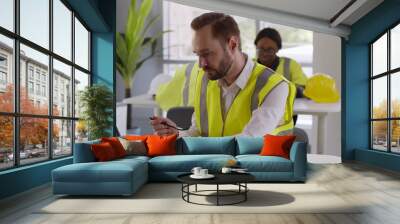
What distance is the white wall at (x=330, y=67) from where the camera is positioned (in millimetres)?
8719

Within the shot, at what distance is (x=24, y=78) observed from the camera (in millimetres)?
5137

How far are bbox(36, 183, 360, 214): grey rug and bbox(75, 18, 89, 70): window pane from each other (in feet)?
11.2

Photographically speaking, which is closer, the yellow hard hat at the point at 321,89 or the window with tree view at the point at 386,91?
the window with tree view at the point at 386,91

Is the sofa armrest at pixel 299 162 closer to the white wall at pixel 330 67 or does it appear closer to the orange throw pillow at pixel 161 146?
the orange throw pillow at pixel 161 146

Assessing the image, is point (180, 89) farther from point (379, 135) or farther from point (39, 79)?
point (379, 135)

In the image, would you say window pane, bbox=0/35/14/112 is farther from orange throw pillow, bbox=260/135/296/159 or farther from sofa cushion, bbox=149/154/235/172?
orange throw pillow, bbox=260/135/296/159

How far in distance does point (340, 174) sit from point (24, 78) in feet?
15.3

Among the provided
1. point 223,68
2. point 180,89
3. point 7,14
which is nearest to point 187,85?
point 180,89

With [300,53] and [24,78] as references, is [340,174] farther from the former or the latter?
[24,78]

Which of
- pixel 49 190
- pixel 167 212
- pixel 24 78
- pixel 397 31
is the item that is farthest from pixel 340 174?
pixel 24 78

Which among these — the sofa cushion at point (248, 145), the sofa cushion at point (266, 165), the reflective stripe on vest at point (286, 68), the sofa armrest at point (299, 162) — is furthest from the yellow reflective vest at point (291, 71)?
the sofa cushion at point (266, 165)

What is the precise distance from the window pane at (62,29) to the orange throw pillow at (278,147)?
3300mm

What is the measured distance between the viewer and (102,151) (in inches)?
207

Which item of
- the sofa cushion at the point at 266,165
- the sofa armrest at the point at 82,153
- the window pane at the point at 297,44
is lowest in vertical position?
the sofa cushion at the point at 266,165
